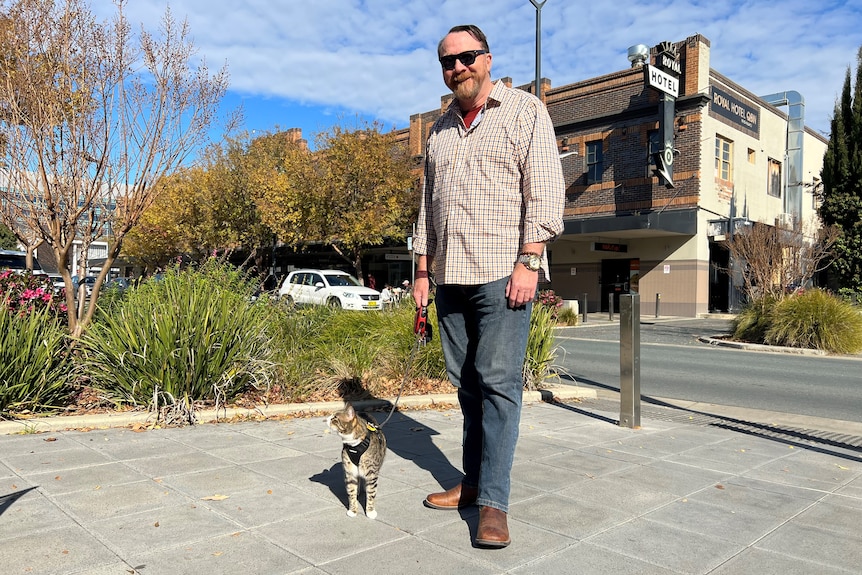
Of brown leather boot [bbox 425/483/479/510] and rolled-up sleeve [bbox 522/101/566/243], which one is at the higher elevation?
rolled-up sleeve [bbox 522/101/566/243]

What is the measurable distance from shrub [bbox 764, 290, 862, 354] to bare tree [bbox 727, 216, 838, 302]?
129cm

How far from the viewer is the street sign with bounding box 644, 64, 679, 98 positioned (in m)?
24.0

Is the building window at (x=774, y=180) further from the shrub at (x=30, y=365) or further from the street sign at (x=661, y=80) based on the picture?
the shrub at (x=30, y=365)

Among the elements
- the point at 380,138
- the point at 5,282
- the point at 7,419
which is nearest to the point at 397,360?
the point at 7,419

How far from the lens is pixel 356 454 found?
3.32 m

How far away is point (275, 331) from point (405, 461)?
3185mm

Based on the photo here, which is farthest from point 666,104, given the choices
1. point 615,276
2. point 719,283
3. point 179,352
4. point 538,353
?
point 179,352

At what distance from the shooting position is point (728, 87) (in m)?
27.2

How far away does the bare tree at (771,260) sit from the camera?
17016 millimetres

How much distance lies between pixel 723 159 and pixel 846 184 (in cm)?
502

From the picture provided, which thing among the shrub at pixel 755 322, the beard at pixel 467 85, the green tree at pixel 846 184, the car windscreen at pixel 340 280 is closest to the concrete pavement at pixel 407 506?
the beard at pixel 467 85

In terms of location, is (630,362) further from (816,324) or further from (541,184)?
(816,324)

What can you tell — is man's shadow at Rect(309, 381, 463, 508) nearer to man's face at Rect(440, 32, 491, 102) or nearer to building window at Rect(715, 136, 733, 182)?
man's face at Rect(440, 32, 491, 102)

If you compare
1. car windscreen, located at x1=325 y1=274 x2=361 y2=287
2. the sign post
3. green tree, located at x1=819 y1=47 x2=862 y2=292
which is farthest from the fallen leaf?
green tree, located at x1=819 y1=47 x2=862 y2=292
